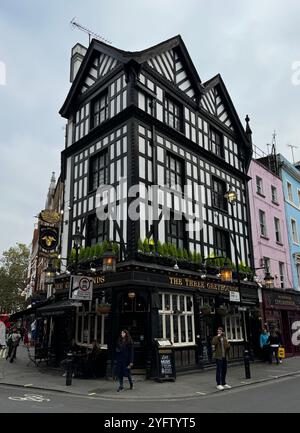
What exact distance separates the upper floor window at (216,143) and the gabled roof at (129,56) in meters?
2.52

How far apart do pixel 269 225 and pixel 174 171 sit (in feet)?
32.2

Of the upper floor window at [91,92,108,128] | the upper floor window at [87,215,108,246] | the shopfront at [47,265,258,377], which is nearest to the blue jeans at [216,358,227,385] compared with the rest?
the shopfront at [47,265,258,377]

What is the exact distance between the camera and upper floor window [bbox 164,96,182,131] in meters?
18.1

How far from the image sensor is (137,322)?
588 inches

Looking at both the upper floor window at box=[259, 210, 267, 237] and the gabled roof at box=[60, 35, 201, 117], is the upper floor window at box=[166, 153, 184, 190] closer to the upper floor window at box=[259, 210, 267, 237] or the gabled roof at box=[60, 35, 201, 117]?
the gabled roof at box=[60, 35, 201, 117]

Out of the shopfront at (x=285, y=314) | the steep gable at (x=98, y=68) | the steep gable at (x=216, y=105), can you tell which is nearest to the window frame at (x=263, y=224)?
the shopfront at (x=285, y=314)

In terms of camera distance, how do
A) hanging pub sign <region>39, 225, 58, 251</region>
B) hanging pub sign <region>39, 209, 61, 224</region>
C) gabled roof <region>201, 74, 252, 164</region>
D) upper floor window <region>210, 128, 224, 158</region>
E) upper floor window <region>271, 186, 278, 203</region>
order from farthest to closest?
upper floor window <region>271, 186, 278, 203</region> < gabled roof <region>201, 74, 252, 164</region> < upper floor window <region>210, 128, 224, 158</region> < hanging pub sign <region>39, 209, 61, 224</region> < hanging pub sign <region>39, 225, 58, 251</region>

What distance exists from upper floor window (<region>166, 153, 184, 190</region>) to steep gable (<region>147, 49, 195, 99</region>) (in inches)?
158

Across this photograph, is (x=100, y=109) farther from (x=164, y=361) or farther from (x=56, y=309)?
(x=164, y=361)

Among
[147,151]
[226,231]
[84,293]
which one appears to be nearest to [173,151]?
[147,151]

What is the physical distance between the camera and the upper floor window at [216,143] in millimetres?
21023

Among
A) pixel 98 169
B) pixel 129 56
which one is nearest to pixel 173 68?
pixel 129 56
